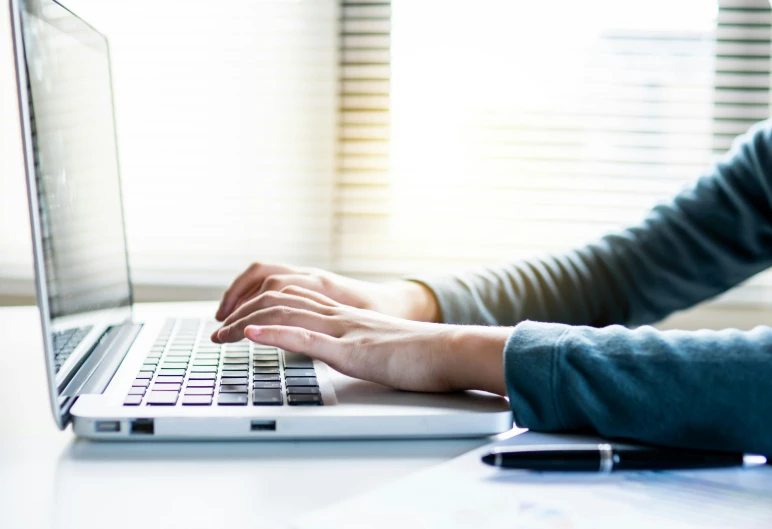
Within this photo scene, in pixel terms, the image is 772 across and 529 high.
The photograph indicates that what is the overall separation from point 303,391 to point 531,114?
1.09 meters

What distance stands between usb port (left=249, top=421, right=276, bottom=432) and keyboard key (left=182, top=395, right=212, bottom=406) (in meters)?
0.04

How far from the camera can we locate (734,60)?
1479 millimetres

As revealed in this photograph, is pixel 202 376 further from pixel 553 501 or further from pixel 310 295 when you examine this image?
pixel 553 501

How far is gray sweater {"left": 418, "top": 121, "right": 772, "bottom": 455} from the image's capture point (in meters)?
0.47

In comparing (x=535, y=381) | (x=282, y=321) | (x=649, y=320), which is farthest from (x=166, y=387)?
(x=649, y=320)

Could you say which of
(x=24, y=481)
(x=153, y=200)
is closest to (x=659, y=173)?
(x=153, y=200)

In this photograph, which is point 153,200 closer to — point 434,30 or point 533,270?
point 434,30

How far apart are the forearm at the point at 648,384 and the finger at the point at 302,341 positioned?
14cm

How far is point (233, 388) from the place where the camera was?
534 millimetres

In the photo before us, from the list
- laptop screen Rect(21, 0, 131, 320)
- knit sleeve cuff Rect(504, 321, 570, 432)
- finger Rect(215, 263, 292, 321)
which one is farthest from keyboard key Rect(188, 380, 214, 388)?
finger Rect(215, 263, 292, 321)

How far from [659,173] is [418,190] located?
482mm

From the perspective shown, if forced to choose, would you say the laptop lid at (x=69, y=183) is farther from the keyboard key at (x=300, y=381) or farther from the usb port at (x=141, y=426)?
the keyboard key at (x=300, y=381)

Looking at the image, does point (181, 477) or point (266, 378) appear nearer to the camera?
point (181, 477)

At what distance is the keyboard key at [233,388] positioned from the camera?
53cm
